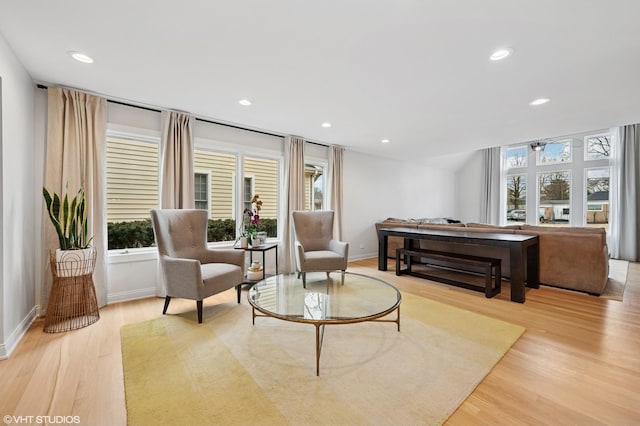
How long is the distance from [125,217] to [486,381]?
412cm

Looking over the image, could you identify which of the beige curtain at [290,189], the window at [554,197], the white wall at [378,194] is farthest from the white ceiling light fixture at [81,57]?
the window at [554,197]

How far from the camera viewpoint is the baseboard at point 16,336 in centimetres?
201

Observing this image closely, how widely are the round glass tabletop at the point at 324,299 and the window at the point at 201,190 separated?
1.91 metres

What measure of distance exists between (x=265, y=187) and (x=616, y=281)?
18.9 feet

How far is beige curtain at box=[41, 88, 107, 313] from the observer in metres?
2.79

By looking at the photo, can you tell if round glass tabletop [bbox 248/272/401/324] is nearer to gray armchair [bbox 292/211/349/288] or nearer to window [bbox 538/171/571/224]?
gray armchair [bbox 292/211/349/288]

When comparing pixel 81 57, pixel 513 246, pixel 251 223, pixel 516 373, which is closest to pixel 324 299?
pixel 516 373

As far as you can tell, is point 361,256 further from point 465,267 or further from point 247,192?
point 247,192

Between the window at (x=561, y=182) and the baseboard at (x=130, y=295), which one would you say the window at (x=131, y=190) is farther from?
the window at (x=561, y=182)

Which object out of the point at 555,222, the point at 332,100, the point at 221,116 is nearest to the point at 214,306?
the point at 221,116

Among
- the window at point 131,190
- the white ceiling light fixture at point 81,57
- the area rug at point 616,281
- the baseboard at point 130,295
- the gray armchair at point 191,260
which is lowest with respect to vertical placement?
the baseboard at point 130,295

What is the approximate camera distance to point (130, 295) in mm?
3314

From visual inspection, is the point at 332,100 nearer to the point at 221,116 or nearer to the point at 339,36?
the point at 339,36

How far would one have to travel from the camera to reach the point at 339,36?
6.52 feet
